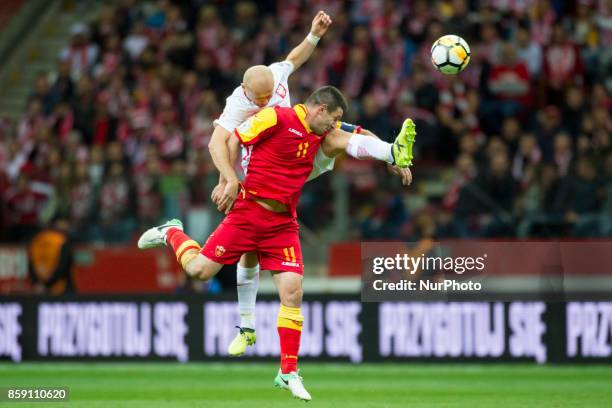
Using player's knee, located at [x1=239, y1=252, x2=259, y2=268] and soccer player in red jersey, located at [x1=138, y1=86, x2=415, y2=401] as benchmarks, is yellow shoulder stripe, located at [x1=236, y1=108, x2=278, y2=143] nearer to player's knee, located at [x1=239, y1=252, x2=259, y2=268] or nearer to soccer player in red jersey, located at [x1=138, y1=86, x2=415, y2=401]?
soccer player in red jersey, located at [x1=138, y1=86, x2=415, y2=401]

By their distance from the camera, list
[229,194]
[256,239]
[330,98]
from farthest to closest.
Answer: [256,239] < [229,194] < [330,98]

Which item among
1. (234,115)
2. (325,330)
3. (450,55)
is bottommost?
(325,330)

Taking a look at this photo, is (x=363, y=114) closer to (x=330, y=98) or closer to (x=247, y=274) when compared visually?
(x=247, y=274)

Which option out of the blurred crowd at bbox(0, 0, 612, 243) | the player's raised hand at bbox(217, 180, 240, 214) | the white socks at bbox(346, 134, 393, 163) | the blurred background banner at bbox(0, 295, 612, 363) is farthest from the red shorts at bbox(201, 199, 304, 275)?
the blurred crowd at bbox(0, 0, 612, 243)

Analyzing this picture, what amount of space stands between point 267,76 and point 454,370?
554 cm

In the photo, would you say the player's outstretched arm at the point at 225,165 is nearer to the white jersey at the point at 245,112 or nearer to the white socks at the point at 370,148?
the white jersey at the point at 245,112

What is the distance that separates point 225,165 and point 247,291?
3.89 ft

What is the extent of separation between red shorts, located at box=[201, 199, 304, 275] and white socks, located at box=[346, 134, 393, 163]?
0.84 metres

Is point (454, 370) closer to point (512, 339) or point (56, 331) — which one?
point (512, 339)

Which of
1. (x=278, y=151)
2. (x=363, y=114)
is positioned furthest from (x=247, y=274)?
(x=363, y=114)

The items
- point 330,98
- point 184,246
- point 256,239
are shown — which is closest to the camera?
point 330,98

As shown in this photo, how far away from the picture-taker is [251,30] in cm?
2031

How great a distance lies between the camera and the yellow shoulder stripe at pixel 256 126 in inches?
410

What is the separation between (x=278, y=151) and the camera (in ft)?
34.6
